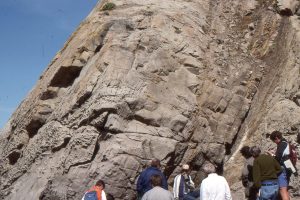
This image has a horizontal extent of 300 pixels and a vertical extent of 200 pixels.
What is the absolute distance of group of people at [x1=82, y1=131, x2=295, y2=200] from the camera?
783 centimetres

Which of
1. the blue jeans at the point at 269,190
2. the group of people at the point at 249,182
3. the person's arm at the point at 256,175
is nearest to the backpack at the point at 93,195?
the group of people at the point at 249,182

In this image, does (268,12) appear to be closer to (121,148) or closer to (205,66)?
(205,66)

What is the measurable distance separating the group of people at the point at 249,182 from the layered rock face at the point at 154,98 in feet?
5.96

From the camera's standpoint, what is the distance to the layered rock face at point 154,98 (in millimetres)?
12562

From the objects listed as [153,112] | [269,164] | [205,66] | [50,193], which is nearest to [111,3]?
[205,66]

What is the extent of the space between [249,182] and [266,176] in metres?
1.00

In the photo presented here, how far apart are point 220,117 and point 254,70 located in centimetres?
251

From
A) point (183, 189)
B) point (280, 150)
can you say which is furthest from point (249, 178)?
point (183, 189)

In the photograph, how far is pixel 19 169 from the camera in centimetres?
1423

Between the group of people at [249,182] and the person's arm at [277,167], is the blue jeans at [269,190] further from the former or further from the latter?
the person's arm at [277,167]

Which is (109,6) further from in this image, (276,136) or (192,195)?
(276,136)

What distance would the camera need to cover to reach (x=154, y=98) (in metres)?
13.4

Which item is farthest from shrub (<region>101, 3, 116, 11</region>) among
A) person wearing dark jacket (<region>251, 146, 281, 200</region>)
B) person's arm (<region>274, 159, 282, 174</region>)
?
person's arm (<region>274, 159, 282, 174</region>)

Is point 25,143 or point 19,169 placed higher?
point 25,143
